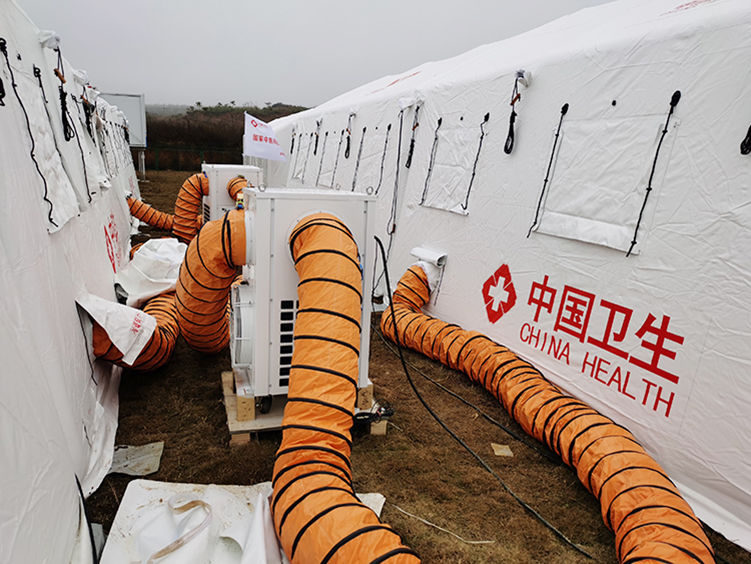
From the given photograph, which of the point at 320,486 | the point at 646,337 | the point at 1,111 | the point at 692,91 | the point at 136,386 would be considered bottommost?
the point at 136,386

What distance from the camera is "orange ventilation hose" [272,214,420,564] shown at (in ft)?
5.80

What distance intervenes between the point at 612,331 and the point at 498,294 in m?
1.23

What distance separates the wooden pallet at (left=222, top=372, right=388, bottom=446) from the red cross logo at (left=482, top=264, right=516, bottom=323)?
1644 mm

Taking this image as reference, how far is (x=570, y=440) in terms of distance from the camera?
2834mm

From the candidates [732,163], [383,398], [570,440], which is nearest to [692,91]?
[732,163]

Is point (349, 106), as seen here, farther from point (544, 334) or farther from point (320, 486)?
point (320, 486)

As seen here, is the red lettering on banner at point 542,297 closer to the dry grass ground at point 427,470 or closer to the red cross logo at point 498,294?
the red cross logo at point 498,294

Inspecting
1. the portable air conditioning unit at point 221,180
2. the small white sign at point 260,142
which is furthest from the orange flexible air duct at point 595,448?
the portable air conditioning unit at point 221,180

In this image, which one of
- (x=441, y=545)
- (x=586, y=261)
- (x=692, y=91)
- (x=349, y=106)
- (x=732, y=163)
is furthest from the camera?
(x=349, y=106)

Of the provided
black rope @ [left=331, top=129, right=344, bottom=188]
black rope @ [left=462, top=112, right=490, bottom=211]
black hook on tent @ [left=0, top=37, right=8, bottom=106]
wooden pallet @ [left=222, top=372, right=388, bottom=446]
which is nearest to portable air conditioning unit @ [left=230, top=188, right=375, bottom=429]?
wooden pallet @ [left=222, top=372, right=388, bottom=446]

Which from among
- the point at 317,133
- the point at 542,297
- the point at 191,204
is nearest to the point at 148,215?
the point at 191,204

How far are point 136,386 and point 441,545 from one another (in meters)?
2.58

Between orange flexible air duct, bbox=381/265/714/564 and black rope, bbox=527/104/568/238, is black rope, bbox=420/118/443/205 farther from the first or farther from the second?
black rope, bbox=527/104/568/238

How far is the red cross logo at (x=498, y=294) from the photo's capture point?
4109 millimetres
